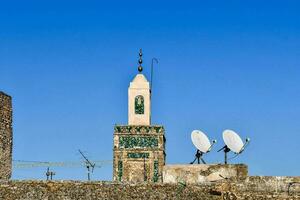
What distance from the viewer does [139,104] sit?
3055cm

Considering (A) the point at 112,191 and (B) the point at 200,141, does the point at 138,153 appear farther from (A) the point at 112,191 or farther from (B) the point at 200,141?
(A) the point at 112,191

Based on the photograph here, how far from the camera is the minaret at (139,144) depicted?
29375 millimetres

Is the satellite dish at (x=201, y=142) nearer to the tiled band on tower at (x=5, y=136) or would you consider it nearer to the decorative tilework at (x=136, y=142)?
the decorative tilework at (x=136, y=142)

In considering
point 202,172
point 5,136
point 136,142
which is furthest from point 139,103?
point 5,136

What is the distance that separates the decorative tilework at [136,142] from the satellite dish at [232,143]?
316 centimetres

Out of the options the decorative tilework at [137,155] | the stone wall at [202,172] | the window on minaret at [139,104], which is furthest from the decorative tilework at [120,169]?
the stone wall at [202,172]

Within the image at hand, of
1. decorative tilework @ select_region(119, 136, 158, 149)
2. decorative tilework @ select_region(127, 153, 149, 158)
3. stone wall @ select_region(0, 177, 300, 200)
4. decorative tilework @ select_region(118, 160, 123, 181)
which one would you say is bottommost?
stone wall @ select_region(0, 177, 300, 200)

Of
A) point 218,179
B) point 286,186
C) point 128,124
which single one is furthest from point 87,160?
point 286,186

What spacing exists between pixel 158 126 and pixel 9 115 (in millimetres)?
5546

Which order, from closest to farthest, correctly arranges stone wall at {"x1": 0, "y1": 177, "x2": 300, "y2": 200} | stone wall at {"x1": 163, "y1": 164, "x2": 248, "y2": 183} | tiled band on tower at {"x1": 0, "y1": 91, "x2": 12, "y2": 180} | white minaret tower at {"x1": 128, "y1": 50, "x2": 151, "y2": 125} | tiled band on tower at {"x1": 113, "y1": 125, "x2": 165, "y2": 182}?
stone wall at {"x1": 0, "y1": 177, "x2": 300, "y2": 200} < stone wall at {"x1": 163, "y1": 164, "x2": 248, "y2": 183} < tiled band on tower at {"x1": 0, "y1": 91, "x2": 12, "y2": 180} < tiled band on tower at {"x1": 113, "y1": 125, "x2": 165, "y2": 182} < white minaret tower at {"x1": 128, "y1": 50, "x2": 151, "y2": 125}

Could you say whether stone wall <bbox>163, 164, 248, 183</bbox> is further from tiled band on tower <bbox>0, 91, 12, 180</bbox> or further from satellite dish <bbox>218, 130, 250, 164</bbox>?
tiled band on tower <bbox>0, 91, 12, 180</bbox>

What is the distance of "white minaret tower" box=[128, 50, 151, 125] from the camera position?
99.8 ft

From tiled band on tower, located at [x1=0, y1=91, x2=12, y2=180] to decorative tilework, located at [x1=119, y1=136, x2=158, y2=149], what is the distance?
413 cm

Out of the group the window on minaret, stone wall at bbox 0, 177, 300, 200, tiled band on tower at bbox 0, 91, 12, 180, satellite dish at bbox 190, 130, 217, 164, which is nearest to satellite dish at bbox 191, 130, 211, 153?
satellite dish at bbox 190, 130, 217, 164
